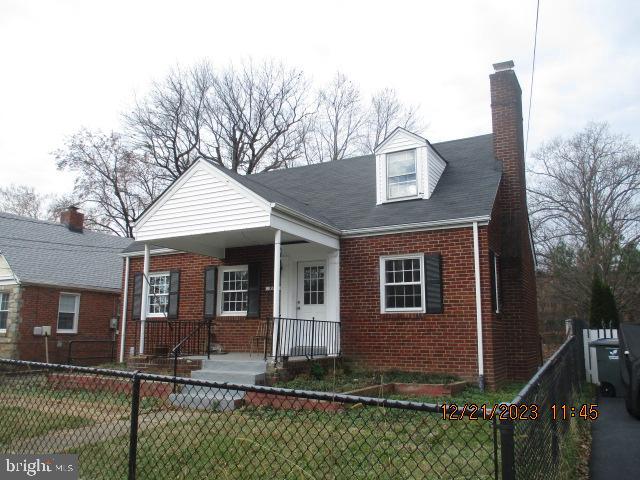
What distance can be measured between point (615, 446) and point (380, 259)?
21.8 ft

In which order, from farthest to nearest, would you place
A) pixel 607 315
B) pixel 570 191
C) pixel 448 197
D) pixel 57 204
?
pixel 57 204, pixel 570 191, pixel 607 315, pixel 448 197

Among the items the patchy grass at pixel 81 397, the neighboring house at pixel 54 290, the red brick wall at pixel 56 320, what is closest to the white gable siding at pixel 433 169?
the patchy grass at pixel 81 397

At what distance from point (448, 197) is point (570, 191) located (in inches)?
757

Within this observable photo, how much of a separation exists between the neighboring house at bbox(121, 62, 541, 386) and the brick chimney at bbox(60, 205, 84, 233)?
33.6 feet

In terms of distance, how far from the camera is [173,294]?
49.3 feet

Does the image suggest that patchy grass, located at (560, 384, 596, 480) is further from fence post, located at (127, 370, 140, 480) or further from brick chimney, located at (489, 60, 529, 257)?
brick chimney, located at (489, 60, 529, 257)

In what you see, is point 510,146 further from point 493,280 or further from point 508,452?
point 508,452

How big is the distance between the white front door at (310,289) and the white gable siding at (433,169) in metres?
3.23

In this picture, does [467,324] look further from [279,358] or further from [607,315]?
[607,315]

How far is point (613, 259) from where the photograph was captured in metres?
26.2

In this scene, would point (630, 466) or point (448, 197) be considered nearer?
point (630, 466)

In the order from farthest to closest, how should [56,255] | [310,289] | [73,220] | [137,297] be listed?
1. [73,220]
2. [56,255]
3. [137,297]
4. [310,289]

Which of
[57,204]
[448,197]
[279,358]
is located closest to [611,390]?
[448,197]

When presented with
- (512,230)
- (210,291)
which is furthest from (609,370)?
(210,291)
